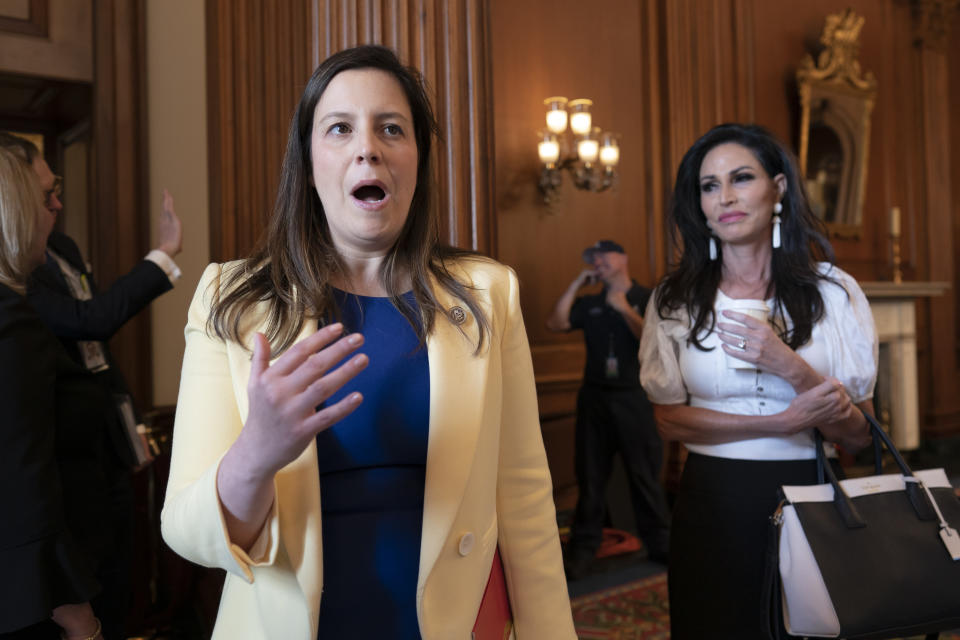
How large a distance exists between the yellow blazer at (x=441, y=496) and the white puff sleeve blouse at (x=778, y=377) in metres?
0.83

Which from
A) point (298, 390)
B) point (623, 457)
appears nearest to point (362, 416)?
point (298, 390)

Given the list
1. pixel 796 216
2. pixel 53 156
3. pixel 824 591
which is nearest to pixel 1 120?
pixel 53 156

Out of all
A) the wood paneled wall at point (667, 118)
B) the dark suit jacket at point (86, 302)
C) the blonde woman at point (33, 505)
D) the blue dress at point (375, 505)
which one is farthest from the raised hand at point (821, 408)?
the wood paneled wall at point (667, 118)

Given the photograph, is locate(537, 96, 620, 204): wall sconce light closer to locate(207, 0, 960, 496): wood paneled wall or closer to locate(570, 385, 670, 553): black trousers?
locate(207, 0, 960, 496): wood paneled wall

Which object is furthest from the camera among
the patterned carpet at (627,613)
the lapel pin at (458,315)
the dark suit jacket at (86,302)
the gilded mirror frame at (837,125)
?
the gilded mirror frame at (837,125)

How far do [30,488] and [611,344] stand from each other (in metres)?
3.15

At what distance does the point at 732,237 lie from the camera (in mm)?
2096

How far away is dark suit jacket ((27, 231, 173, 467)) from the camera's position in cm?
250

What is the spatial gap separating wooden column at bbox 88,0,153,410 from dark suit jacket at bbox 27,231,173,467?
0.61 metres

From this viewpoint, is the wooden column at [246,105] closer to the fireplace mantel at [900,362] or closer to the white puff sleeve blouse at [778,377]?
the white puff sleeve blouse at [778,377]

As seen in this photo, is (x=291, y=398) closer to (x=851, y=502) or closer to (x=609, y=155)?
(x=851, y=502)

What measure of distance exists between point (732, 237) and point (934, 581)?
3.18 ft

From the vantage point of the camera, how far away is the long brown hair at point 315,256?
4.00 ft

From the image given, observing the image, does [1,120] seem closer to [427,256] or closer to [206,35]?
[206,35]
